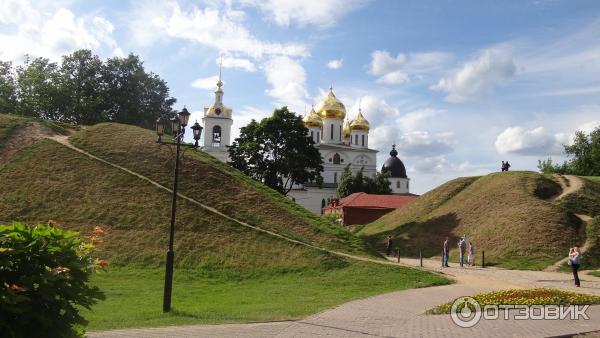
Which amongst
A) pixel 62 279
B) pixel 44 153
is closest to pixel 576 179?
pixel 44 153

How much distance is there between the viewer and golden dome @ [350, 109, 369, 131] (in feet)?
265

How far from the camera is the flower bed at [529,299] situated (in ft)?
39.4

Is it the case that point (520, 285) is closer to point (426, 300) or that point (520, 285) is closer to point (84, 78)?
point (426, 300)

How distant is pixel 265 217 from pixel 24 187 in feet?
38.9

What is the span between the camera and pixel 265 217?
84.6 ft

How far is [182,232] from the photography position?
23.4 m

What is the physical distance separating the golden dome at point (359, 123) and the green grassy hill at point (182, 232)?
5027 centimetres

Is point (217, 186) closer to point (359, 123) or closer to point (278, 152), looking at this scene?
point (278, 152)

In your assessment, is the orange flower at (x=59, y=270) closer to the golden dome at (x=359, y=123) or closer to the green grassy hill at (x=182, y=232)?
the green grassy hill at (x=182, y=232)

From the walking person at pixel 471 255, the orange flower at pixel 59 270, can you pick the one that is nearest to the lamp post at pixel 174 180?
the orange flower at pixel 59 270

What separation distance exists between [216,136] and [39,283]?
68.0m

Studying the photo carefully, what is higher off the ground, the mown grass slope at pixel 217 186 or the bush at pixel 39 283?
the mown grass slope at pixel 217 186

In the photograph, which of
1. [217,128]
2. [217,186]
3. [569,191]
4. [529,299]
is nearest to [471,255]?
[569,191]

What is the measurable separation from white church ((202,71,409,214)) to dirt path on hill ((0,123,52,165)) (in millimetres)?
37445
